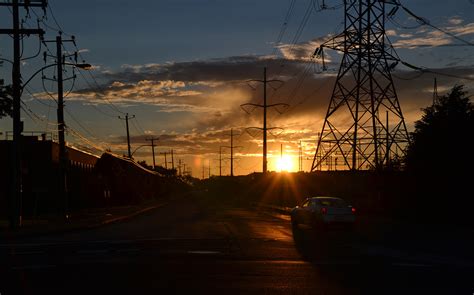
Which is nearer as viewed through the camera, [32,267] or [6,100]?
[32,267]

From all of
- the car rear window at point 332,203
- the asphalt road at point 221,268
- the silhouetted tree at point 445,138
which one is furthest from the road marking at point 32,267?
the silhouetted tree at point 445,138

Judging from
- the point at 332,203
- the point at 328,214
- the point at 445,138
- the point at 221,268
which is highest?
the point at 445,138

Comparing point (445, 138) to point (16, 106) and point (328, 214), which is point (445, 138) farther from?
point (16, 106)

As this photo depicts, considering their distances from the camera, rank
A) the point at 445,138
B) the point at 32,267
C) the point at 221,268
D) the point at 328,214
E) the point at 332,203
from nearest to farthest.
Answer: the point at 221,268 < the point at 32,267 < the point at 328,214 < the point at 332,203 < the point at 445,138

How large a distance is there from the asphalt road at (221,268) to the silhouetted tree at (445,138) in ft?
42.4

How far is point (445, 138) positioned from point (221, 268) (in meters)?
23.1

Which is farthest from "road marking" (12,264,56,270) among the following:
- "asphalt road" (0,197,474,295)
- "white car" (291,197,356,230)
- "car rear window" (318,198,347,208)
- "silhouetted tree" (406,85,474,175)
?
"silhouetted tree" (406,85,474,175)

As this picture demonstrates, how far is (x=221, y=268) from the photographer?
16125mm

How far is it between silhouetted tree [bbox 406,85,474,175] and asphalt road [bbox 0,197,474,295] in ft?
42.4

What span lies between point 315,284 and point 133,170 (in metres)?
79.4

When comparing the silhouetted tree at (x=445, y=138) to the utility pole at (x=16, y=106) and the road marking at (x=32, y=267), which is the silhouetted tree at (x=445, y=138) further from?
the road marking at (x=32, y=267)

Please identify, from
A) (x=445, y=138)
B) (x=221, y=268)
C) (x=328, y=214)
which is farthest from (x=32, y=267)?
(x=445, y=138)

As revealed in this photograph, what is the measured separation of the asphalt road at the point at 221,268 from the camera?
13125mm

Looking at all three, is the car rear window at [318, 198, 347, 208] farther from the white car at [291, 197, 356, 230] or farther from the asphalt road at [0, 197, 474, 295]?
the asphalt road at [0, 197, 474, 295]
